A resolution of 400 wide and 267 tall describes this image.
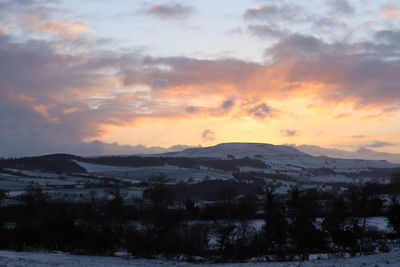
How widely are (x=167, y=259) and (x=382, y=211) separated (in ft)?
191

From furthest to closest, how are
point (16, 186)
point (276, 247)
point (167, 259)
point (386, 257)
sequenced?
point (16, 186), point (276, 247), point (167, 259), point (386, 257)

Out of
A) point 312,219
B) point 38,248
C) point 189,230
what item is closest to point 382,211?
point 312,219

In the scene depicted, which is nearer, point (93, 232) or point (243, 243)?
point (243, 243)

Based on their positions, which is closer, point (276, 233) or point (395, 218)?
point (276, 233)

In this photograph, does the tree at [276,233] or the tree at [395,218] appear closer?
the tree at [276,233]

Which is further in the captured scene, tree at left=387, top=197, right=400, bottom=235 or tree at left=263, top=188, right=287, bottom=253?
tree at left=387, top=197, right=400, bottom=235

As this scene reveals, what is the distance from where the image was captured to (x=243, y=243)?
175ft

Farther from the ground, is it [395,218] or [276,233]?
[395,218]

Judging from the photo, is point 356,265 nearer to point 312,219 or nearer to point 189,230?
point 312,219

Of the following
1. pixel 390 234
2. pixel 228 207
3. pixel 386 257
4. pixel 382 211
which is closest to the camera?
pixel 386 257

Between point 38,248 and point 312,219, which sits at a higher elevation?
point 312,219

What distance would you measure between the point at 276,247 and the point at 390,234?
715 inches

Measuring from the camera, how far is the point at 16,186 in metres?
195

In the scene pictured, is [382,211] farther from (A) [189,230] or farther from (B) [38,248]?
(B) [38,248]
